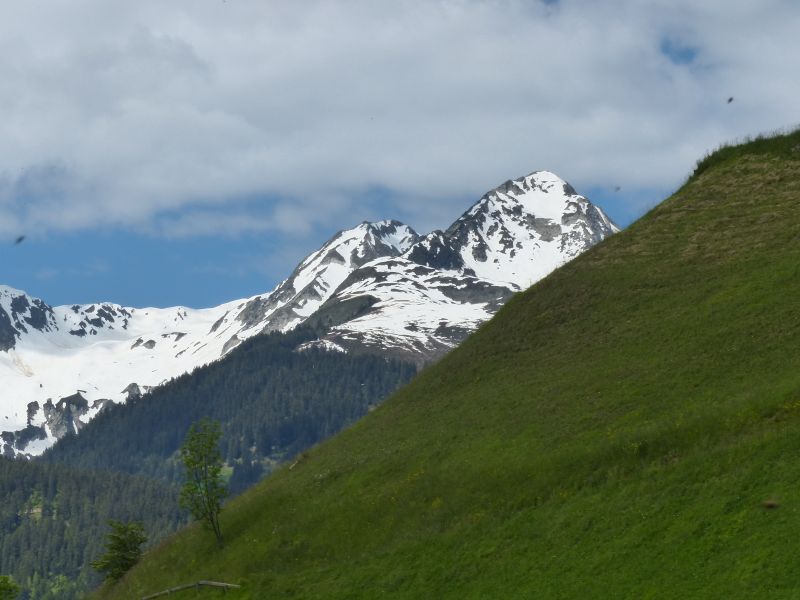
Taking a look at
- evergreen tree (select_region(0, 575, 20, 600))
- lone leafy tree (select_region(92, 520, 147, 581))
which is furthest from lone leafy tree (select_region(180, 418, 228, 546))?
evergreen tree (select_region(0, 575, 20, 600))

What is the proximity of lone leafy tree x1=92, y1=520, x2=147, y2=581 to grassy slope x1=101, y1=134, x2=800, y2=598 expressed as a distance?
2638 millimetres

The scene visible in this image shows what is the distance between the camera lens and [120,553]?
81750 mm

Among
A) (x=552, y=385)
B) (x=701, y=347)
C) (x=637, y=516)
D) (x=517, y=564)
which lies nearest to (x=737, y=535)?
(x=637, y=516)

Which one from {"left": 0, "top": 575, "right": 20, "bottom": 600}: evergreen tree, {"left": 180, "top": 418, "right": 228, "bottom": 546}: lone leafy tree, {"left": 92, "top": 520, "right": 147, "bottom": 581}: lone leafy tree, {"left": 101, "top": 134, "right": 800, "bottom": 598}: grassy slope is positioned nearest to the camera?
{"left": 101, "top": 134, "right": 800, "bottom": 598}: grassy slope

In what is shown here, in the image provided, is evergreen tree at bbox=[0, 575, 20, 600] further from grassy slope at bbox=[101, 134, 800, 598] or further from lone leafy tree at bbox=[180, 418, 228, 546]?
lone leafy tree at bbox=[180, 418, 228, 546]

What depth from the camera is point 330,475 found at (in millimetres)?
69062

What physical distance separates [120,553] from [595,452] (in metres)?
46.1

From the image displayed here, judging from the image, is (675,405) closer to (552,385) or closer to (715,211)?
(552,385)

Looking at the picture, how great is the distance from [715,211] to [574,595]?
164ft

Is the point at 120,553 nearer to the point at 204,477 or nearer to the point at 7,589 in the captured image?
the point at 7,589

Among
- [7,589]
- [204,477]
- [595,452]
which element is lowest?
[595,452]

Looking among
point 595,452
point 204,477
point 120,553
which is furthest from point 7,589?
point 595,452

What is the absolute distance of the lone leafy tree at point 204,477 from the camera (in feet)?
229

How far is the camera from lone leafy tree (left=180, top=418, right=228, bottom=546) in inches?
2749
